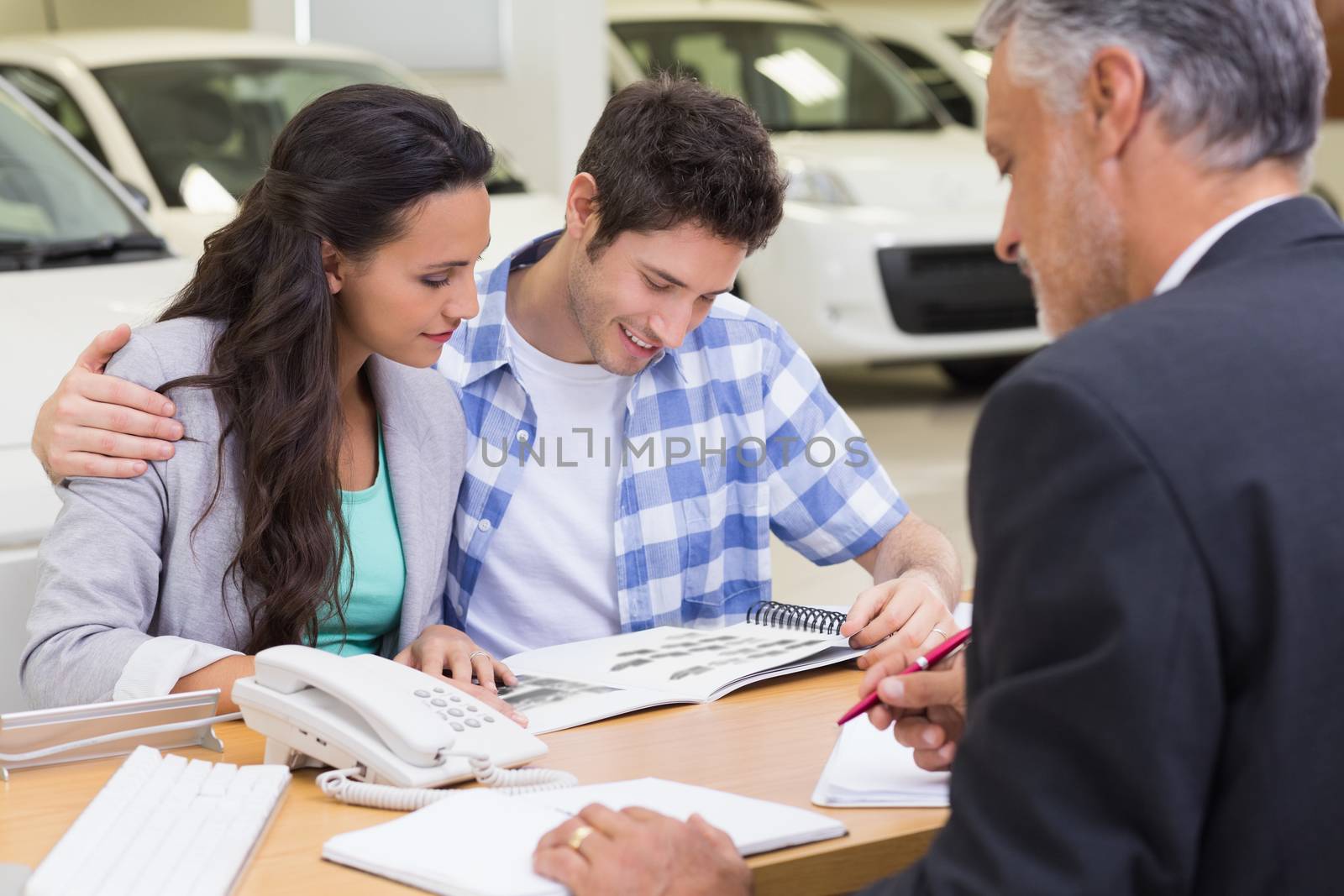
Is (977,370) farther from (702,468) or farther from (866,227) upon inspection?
(702,468)

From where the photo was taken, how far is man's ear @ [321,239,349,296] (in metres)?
2.15

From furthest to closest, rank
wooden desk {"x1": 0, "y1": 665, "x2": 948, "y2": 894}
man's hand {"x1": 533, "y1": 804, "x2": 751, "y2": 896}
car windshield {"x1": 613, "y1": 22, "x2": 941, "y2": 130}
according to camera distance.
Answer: car windshield {"x1": 613, "y1": 22, "x2": 941, "y2": 130} → wooden desk {"x1": 0, "y1": 665, "x2": 948, "y2": 894} → man's hand {"x1": 533, "y1": 804, "x2": 751, "y2": 896}

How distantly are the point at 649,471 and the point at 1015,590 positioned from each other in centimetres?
144

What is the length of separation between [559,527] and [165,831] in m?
1.10

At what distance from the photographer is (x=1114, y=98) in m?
1.16

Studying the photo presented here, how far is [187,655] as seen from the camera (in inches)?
71.6

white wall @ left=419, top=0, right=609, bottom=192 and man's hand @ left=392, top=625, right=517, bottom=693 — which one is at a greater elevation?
man's hand @ left=392, top=625, right=517, bottom=693

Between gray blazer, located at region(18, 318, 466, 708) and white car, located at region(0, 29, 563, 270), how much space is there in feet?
8.81

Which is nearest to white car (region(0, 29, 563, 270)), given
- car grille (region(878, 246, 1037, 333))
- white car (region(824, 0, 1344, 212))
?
car grille (region(878, 246, 1037, 333))

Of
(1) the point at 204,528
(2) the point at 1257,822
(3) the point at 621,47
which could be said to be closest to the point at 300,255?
(1) the point at 204,528

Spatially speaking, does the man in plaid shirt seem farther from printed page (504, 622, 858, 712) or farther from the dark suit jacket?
the dark suit jacket

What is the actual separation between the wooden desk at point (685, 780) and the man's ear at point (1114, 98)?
0.65 metres

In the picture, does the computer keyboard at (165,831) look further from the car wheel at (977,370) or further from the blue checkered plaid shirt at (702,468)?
the car wheel at (977,370)

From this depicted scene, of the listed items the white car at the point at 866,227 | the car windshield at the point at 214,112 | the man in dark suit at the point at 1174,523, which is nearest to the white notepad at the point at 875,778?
the man in dark suit at the point at 1174,523
